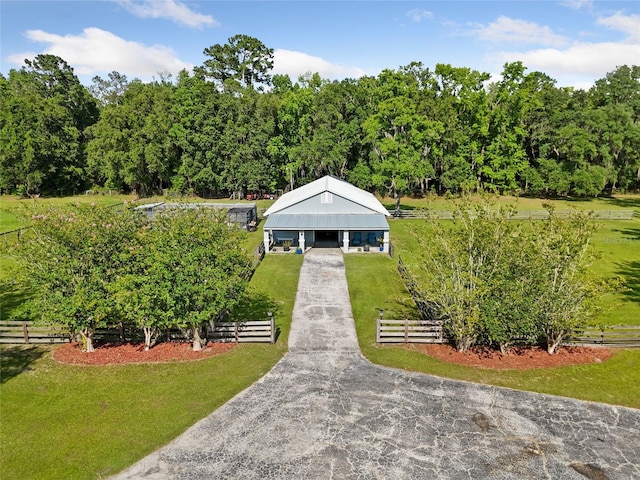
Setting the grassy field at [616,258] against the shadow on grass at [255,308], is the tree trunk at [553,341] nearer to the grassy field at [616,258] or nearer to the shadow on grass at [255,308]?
the grassy field at [616,258]

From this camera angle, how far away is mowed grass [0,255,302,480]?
511 inches

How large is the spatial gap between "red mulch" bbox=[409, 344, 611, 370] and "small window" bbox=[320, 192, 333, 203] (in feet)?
70.3

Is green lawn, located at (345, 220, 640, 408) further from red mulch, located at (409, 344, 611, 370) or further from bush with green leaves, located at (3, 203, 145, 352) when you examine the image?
bush with green leaves, located at (3, 203, 145, 352)

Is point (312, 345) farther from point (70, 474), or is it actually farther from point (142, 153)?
point (142, 153)

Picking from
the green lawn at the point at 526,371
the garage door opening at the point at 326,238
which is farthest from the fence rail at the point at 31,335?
the garage door opening at the point at 326,238

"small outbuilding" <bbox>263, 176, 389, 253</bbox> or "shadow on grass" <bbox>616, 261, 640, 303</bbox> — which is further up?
"small outbuilding" <bbox>263, 176, 389, 253</bbox>

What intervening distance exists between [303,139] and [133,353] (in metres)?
50.9

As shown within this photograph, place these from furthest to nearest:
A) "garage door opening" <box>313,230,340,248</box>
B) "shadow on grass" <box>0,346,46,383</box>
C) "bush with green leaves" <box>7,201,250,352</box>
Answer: "garage door opening" <box>313,230,340,248</box> → "bush with green leaves" <box>7,201,250,352</box> → "shadow on grass" <box>0,346,46,383</box>

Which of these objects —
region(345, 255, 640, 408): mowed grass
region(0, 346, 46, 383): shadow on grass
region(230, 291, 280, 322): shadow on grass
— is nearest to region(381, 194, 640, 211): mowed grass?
region(230, 291, 280, 322): shadow on grass

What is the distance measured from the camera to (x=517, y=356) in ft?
63.6

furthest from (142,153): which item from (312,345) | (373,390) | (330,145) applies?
(373,390)

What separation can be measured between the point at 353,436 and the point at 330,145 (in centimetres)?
5398

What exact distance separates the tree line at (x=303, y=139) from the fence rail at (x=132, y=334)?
4201 centimetres

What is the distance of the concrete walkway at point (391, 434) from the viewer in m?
12.5
